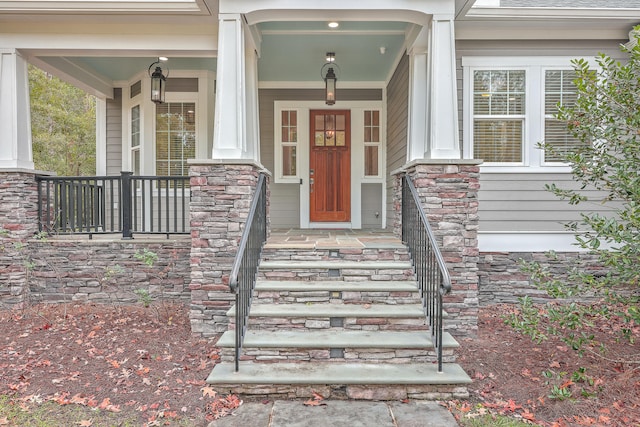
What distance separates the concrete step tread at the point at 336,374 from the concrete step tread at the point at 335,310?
18.1 inches

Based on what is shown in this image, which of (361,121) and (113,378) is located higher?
(361,121)

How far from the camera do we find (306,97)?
736cm

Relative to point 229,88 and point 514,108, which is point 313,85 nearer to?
point 229,88

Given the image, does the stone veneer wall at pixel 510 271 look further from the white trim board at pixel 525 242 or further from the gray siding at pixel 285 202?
the gray siding at pixel 285 202

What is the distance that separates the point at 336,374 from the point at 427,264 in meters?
1.33

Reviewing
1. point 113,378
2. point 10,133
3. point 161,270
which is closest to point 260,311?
point 113,378

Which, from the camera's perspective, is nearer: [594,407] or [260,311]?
[594,407]

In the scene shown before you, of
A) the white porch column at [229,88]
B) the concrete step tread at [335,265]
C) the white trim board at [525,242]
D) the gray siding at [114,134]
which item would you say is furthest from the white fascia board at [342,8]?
the gray siding at [114,134]

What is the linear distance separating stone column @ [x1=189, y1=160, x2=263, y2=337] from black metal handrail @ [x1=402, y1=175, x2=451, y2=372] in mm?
1792

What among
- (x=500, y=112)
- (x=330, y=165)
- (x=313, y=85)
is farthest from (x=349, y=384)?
(x=313, y=85)

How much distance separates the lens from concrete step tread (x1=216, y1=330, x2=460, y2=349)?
11.1 ft

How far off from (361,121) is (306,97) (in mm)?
1087

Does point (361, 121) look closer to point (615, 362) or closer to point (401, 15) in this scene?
point (401, 15)

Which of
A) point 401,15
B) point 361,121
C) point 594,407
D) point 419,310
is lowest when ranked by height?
point 594,407
